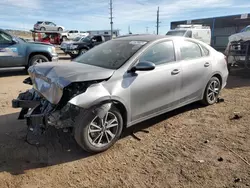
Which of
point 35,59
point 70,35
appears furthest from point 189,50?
point 70,35

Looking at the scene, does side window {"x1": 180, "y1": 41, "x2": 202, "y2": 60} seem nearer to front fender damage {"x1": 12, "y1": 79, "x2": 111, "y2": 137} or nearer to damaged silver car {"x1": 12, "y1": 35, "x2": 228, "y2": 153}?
damaged silver car {"x1": 12, "y1": 35, "x2": 228, "y2": 153}

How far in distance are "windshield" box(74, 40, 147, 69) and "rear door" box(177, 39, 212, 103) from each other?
3.18ft

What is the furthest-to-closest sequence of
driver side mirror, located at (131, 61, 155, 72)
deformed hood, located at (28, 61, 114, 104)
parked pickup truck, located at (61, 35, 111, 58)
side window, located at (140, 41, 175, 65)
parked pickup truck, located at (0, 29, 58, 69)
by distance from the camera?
parked pickup truck, located at (61, 35, 111, 58) < parked pickup truck, located at (0, 29, 58, 69) < side window, located at (140, 41, 175, 65) < driver side mirror, located at (131, 61, 155, 72) < deformed hood, located at (28, 61, 114, 104)

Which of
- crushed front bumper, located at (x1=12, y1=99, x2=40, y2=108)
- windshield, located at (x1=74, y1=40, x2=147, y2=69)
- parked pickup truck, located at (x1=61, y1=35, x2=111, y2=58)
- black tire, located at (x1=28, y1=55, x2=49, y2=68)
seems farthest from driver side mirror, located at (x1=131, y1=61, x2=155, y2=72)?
parked pickup truck, located at (x1=61, y1=35, x2=111, y2=58)

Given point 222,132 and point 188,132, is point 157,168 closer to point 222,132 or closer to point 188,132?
point 188,132

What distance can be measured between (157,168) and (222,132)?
1.67 metres

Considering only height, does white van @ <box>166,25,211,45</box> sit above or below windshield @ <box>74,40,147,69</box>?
above

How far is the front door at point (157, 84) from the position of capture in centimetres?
368

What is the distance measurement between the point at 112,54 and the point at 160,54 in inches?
33.4

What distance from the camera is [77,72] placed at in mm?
3303

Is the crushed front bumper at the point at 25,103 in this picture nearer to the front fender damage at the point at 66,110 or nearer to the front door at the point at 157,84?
the front fender damage at the point at 66,110

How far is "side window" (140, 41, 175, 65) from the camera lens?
390 cm

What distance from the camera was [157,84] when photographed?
12.9 ft

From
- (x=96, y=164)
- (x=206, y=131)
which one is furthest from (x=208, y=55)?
(x=96, y=164)
